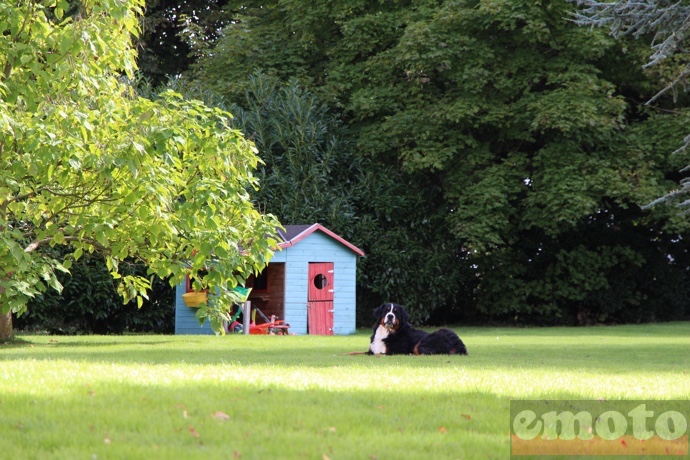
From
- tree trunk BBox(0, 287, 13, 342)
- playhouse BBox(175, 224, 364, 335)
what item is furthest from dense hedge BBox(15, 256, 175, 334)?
tree trunk BBox(0, 287, 13, 342)

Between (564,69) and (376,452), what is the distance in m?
23.5

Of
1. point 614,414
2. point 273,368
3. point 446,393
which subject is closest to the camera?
point 614,414

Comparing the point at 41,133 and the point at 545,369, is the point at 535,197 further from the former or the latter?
the point at 41,133

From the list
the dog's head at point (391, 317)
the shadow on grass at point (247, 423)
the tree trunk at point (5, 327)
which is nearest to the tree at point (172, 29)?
the tree trunk at point (5, 327)

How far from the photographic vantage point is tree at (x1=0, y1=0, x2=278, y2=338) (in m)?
13.5

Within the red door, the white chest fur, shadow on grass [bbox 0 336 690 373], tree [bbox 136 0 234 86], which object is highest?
tree [bbox 136 0 234 86]

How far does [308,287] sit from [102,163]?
42.4 feet

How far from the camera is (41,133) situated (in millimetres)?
12945

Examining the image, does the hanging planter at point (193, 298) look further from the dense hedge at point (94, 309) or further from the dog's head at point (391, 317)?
the dog's head at point (391, 317)

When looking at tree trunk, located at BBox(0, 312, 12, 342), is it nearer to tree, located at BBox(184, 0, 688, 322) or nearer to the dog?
the dog

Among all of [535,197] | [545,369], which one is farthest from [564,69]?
[545,369]

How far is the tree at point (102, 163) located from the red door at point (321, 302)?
926 centimetres

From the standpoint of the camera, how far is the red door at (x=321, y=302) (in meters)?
25.8

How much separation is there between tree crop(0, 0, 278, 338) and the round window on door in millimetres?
9819
